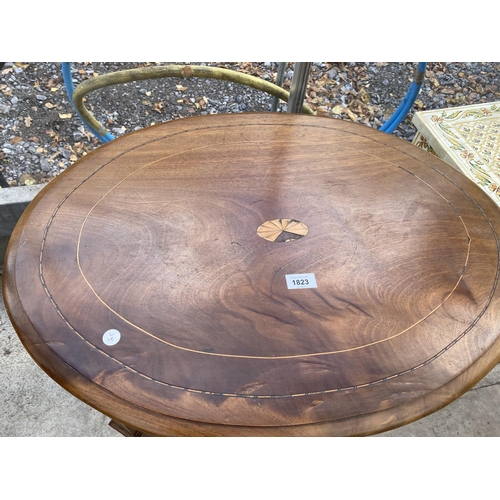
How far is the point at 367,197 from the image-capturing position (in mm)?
1469

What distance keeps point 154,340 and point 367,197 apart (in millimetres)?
771

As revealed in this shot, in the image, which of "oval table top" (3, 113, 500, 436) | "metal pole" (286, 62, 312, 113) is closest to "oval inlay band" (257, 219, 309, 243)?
"oval table top" (3, 113, 500, 436)

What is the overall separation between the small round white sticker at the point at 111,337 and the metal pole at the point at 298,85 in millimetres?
1465

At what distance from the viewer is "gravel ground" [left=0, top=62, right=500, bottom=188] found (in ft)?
9.43

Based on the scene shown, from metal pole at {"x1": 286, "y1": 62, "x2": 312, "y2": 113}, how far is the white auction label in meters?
1.17

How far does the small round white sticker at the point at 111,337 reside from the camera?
1.09 m

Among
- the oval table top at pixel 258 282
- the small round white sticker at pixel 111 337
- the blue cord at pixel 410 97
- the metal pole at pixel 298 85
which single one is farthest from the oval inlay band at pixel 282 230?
the blue cord at pixel 410 97

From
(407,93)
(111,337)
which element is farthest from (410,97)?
(111,337)

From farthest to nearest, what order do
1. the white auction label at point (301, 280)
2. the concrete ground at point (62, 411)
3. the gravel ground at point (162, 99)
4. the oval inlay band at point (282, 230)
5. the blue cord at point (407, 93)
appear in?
the gravel ground at point (162, 99) → the blue cord at point (407, 93) → the concrete ground at point (62, 411) → the oval inlay band at point (282, 230) → the white auction label at point (301, 280)

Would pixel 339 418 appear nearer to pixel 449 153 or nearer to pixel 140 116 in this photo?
pixel 449 153

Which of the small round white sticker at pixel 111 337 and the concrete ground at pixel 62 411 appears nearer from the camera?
the small round white sticker at pixel 111 337

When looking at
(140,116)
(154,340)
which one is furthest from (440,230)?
(140,116)

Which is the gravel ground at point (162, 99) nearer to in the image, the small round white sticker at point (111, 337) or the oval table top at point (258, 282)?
the oval table top at point (258, 282)

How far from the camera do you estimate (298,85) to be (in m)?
2.14
